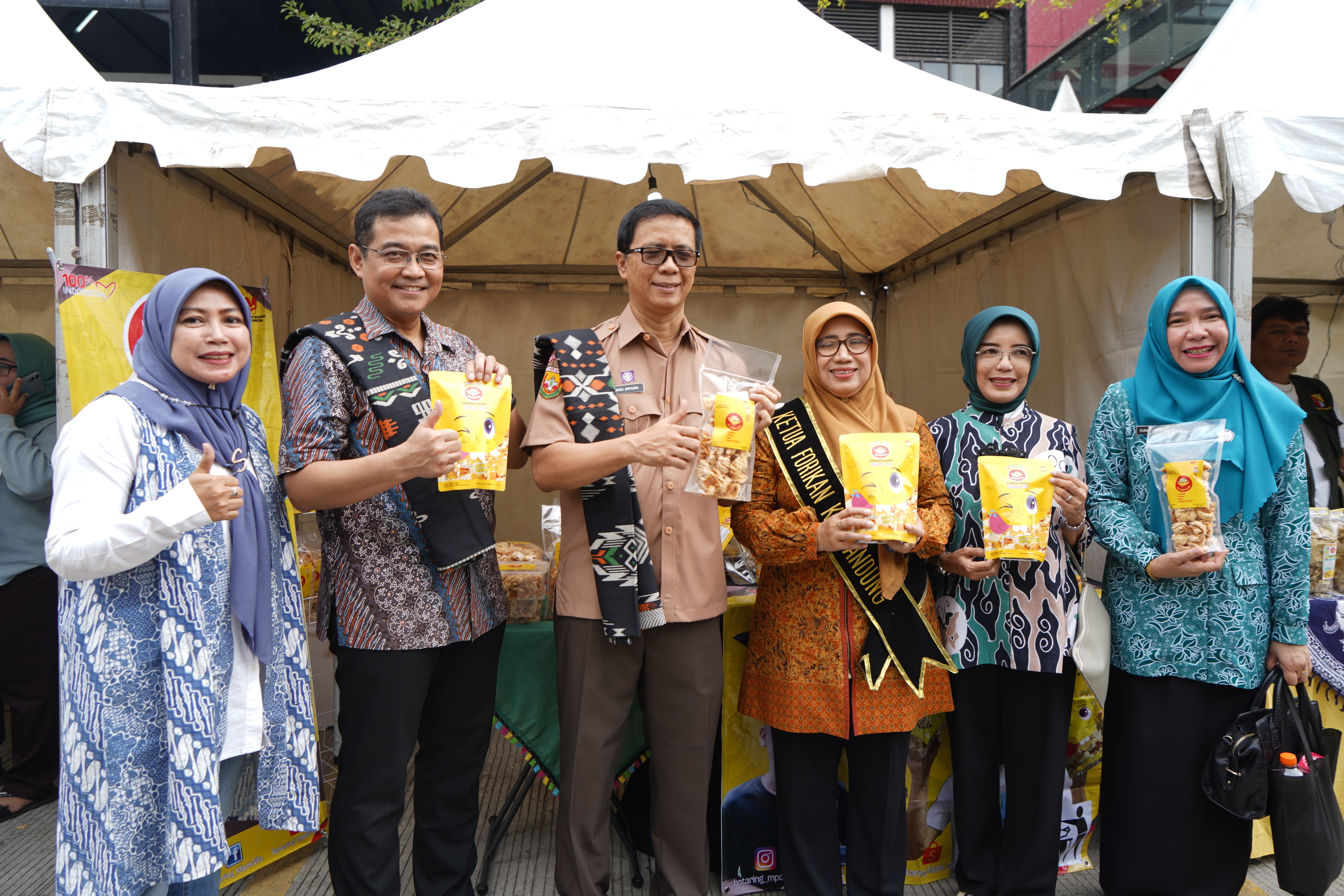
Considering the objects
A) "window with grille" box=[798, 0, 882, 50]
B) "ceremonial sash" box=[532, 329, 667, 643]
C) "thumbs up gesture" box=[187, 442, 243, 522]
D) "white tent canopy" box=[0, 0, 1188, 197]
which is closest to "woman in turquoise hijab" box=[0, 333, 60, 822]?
"white tent canopy" box=[0, 0, 1188, 197]

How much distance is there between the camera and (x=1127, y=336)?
3.31 metres

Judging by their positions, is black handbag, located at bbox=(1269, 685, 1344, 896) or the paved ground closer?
black handbag, located at bbox=(1269, 685, 1344, 896)

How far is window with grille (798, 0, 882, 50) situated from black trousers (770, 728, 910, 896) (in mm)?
14137

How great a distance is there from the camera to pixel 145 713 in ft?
5.63

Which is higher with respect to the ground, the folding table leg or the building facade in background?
the building facade in background

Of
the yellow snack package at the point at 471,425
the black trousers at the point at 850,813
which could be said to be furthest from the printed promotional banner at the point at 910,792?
the yellow snack package at the point at 471,425

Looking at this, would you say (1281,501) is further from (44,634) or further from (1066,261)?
(44,634)

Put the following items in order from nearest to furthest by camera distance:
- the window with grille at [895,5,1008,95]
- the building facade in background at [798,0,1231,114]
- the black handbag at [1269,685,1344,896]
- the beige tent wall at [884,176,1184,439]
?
the black handbag at [1269,685,1344,896]
the beige tent wall at [884,176,1184,439]
the building facade in background at [798,0,1231,114]
the window with grille at [895,5,1008,95]

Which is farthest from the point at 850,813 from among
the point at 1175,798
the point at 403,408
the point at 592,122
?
the point at 592,122

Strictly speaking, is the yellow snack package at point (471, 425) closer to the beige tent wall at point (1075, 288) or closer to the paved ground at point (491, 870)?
the paved ground at point (491, 870)

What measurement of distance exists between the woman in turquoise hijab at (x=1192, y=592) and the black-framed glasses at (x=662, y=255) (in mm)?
1487

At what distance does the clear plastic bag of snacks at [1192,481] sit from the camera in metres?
2.12

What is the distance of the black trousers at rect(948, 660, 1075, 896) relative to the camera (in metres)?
2.42

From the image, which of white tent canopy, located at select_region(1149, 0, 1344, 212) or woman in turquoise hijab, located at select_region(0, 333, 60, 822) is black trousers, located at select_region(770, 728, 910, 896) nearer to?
white tent canopy, located at select_region(1149, 0, 1344, 212)
